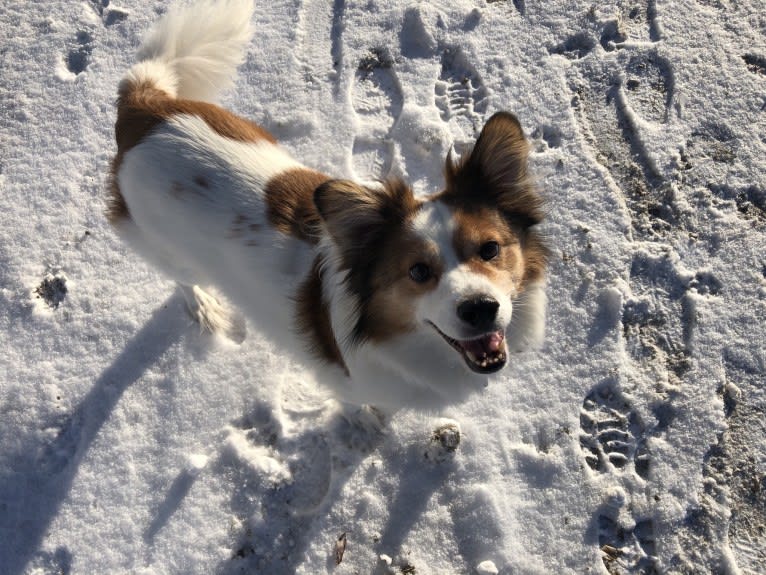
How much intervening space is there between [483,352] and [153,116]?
6.73 ft

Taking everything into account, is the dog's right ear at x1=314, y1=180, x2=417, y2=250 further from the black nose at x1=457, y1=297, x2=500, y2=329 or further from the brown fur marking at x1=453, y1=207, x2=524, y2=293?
the black nose at x1=457, y1=297, x2=500, y2=329

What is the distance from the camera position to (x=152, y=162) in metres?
2.88

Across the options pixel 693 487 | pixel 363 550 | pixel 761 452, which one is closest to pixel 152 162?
pixel 363 550

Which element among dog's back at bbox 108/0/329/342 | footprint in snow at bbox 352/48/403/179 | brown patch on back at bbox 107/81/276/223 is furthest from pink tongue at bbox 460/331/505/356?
footprint in snow at bbox 352/48/403/179

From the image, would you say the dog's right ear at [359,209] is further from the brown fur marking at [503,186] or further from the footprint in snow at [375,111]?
the footprint in snow at [375,111]

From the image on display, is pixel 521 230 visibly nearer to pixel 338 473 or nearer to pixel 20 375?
pixel 338 473

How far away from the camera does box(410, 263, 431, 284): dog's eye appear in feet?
7.81

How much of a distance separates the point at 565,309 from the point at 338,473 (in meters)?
1.82

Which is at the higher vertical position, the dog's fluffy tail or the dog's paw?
the dog's fluffy tail

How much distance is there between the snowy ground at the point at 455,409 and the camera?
3.29 meters

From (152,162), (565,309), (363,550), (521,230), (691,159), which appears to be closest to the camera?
(521,230)

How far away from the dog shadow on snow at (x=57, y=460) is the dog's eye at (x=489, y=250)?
2.26m

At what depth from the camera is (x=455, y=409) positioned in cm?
352

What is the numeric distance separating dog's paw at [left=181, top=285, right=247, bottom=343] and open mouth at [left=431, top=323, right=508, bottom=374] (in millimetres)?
1848
